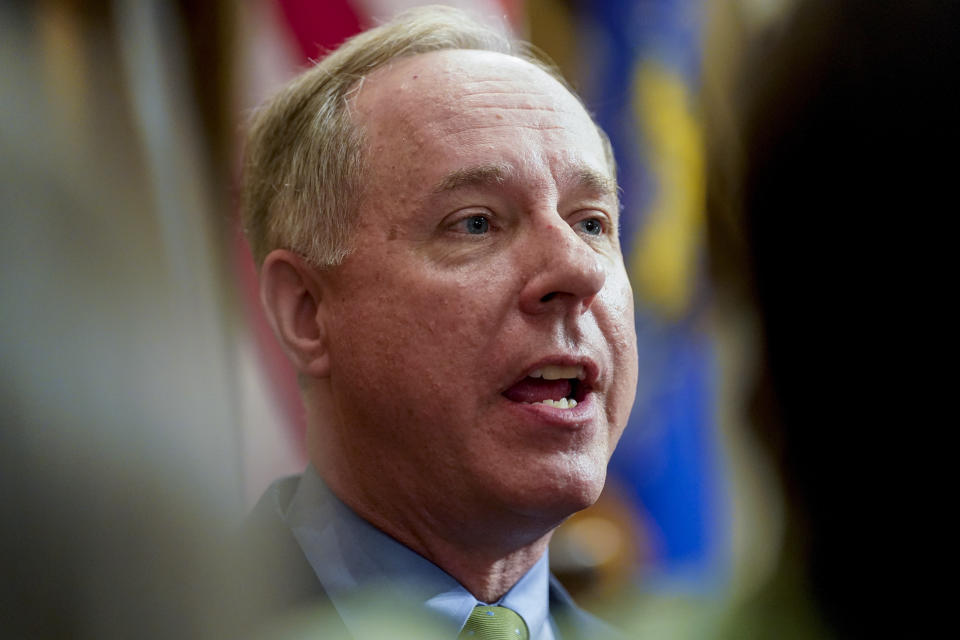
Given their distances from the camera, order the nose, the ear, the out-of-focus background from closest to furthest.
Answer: the out-of-focus background < the nose < the ear

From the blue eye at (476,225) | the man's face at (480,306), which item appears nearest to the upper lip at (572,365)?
the man's face at (480,306)

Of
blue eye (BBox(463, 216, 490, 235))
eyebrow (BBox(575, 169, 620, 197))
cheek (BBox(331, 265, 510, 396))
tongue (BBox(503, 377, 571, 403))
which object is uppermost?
eyebrow (BBox(575, 169, 620, 197))

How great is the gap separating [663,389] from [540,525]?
0.27m

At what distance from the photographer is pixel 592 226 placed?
43.9 inches

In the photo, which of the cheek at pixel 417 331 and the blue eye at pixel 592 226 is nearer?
the cheek at pixel 417 331

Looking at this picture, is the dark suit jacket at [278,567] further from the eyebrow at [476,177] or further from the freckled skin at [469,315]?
the eyebrow at [476,177]

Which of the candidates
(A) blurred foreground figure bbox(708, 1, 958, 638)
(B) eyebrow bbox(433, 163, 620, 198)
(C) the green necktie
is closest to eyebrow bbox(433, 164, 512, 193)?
(B) eyebrow bbox(433, 163, 620, 198)

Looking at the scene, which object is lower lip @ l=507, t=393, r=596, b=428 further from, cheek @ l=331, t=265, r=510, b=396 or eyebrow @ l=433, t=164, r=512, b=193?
eyebrow @ l=433, t=164, r=512, b=193

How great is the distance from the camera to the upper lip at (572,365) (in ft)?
3.23

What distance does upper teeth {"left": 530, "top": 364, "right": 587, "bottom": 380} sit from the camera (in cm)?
100

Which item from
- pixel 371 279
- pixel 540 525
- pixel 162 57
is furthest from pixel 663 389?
pixel 162 57

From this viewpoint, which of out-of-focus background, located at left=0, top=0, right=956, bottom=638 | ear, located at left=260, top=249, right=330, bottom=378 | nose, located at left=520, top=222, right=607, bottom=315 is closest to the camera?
out-of-focus background, located at left=0, top=0, right=956, bottom=638

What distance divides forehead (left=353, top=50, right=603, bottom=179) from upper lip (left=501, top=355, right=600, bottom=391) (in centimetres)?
23

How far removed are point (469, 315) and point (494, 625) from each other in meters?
0.37
